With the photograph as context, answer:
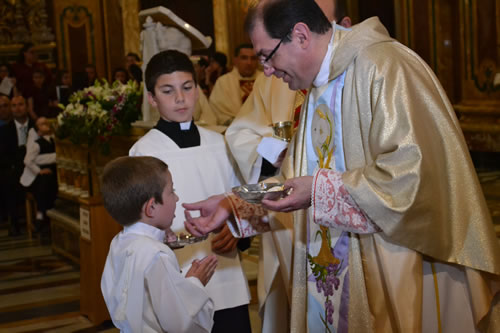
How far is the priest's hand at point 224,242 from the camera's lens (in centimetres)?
304

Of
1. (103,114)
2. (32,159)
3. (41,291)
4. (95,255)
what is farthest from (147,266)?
(32,159)

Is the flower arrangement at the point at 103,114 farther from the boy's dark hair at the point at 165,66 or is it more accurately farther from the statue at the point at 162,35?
the boy's dark hair at the point at 165,66

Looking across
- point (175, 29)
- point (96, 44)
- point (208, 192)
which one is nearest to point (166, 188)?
point (208, 192)

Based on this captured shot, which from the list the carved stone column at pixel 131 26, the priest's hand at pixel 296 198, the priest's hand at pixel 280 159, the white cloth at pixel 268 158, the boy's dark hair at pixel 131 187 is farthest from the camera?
the carved stone column at pixel 131 26

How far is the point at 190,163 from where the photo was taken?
10.2ft

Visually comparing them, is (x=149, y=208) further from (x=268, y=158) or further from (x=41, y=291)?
(x=41, y=291)

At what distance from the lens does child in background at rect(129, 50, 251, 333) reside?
304cm

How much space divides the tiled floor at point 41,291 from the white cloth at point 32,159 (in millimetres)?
822

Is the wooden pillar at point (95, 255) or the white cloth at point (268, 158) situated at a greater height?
the white cloth at point (268, 158)

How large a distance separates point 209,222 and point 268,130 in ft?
2.75

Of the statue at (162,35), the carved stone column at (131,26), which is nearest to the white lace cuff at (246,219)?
the statue at (162,35)

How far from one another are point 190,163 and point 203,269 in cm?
75

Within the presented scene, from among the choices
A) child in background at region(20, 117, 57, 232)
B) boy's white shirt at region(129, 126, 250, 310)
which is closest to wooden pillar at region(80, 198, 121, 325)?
boy's white shirt at region(129, 126, 250, 310)

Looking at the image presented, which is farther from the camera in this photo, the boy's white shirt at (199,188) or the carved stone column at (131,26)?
the carved stone column at (131,26)
